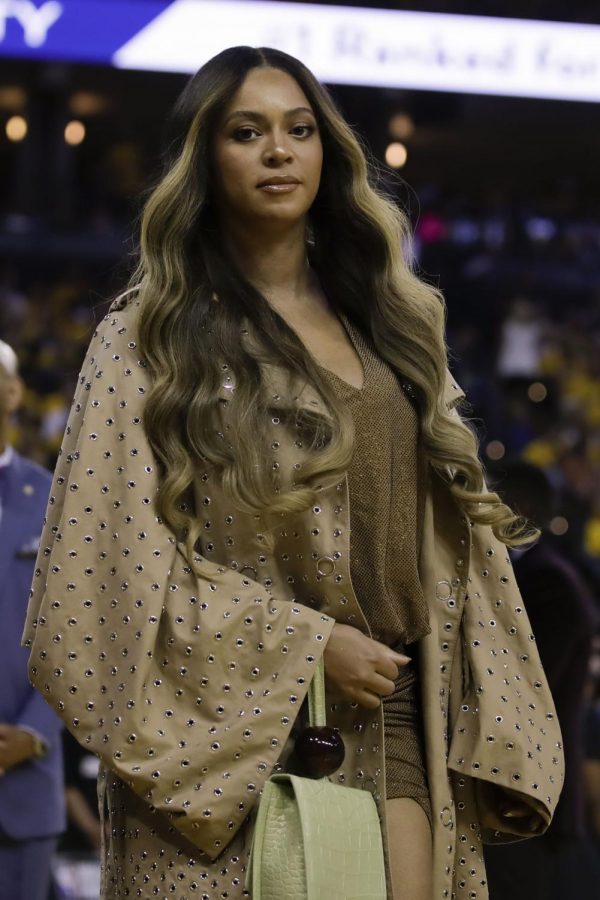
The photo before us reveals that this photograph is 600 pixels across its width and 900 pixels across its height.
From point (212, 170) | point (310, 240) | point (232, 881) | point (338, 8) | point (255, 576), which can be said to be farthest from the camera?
point (338, 8)

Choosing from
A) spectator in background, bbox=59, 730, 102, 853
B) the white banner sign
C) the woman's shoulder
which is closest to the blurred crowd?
the white banner sign

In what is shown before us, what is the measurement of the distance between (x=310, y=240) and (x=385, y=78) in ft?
14.4

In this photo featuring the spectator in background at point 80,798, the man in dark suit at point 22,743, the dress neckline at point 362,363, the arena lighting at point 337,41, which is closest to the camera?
the dress neckline at point 362,363

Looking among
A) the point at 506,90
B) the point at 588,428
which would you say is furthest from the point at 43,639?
the point at 588,428

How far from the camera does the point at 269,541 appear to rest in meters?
2.23

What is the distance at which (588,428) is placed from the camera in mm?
14742

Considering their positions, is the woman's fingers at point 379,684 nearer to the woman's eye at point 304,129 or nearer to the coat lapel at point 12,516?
the woman's eye at point 304,129

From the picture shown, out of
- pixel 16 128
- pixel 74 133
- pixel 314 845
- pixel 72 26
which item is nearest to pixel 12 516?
pixel 314 845

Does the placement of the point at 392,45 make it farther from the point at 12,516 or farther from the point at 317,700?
the point at 317,700

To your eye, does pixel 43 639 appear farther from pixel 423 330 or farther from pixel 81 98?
pixel 81 98

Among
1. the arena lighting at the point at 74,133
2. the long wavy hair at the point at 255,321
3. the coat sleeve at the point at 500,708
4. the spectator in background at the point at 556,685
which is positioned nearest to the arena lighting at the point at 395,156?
the spectator in background at the point at 556,685

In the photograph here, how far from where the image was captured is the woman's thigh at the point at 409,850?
2195 mm

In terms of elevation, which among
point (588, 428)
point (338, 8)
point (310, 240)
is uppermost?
point (338, 8)

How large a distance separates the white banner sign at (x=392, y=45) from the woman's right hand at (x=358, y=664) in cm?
461
